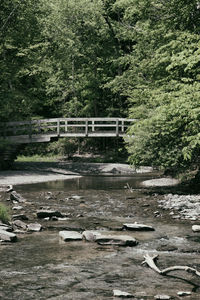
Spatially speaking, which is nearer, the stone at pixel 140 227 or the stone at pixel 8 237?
the stone at pixel 8 237

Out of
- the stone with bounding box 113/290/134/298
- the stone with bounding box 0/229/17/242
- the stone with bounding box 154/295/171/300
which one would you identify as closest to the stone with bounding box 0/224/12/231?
the stone with bounding box 0/229/17/242

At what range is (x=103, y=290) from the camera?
7.07 meters

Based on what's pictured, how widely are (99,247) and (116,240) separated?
507 millimetres

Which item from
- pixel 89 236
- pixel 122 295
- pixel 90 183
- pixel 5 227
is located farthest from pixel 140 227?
pixel 90 183

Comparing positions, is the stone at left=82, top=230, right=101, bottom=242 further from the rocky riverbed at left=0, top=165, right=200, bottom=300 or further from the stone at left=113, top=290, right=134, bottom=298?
the stone at left=113, top=290, right=134, bottom=298

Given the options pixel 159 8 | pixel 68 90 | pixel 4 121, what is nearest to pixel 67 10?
pixel 68 90

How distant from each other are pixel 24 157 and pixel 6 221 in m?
25.7

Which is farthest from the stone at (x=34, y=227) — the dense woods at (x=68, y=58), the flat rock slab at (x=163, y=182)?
the dense woods at (x=68, y=58)

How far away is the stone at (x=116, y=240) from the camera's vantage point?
9883mm

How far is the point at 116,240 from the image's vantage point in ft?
32.9

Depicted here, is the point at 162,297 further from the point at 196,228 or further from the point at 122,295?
the point at 196,228

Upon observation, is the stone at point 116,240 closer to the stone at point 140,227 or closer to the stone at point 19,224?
the stone at point 140,227

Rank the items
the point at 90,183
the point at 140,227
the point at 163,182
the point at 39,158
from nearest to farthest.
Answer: the point at 140,227, the point at 163,182, the point at 90,183, the point at 39,158

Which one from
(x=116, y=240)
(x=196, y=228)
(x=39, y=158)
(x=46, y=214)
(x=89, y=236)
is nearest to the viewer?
(x=116, y=240)
